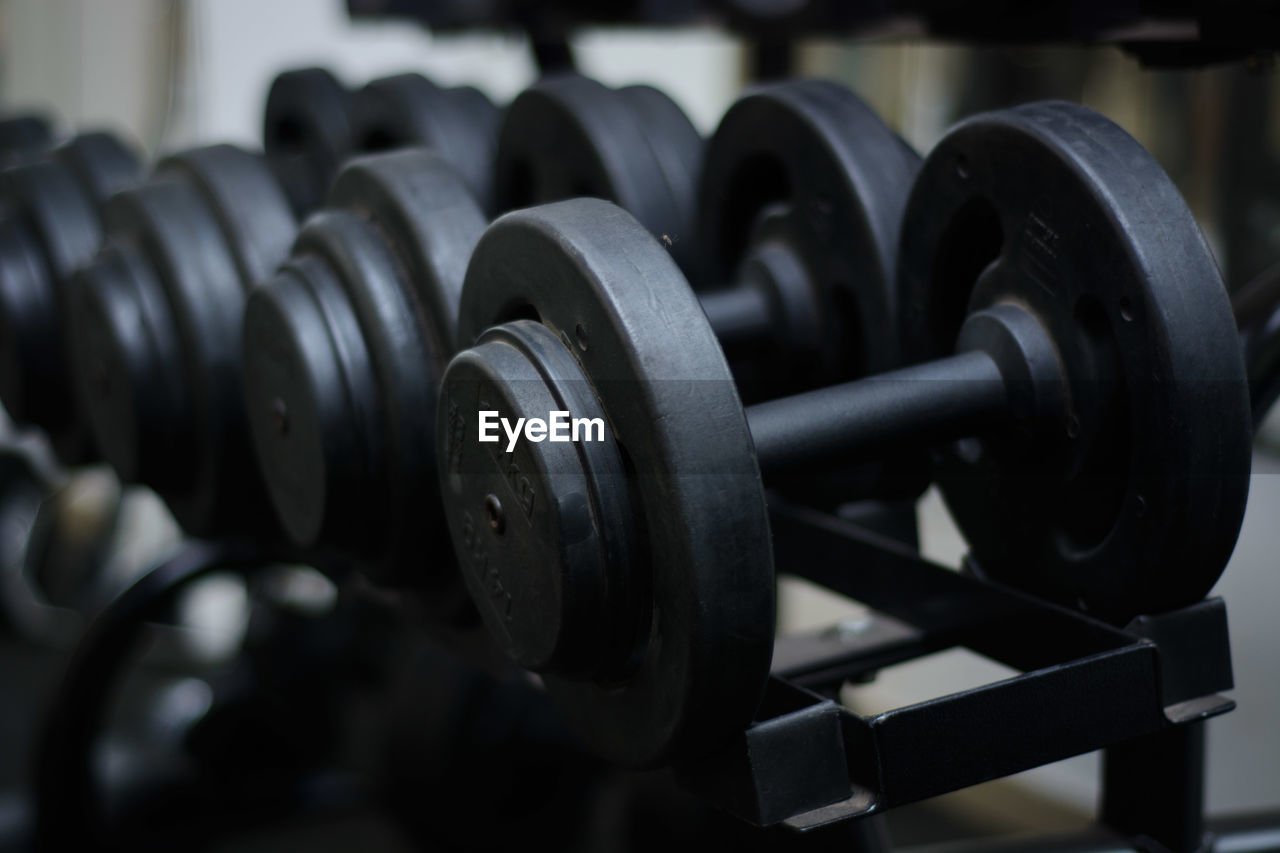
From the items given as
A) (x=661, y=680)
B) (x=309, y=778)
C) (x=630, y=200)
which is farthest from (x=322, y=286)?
(x=309, y=778)

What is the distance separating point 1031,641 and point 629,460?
18 cm

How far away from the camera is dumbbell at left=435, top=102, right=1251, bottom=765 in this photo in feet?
1.16

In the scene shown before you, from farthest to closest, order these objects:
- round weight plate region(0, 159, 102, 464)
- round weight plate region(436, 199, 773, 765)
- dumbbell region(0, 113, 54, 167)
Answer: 1. dumbbell region(0, 113, 54, 167)
2. round weight plate region(0, 159, 102, 464)
3. round weight plate region(436, 199, 773, 765)

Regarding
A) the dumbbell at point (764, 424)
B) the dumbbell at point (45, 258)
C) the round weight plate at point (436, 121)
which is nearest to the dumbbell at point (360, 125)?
the round weight plate at point (436, 121)

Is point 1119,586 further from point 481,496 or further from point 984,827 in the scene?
point 984,827

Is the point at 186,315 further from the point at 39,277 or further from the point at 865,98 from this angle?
the point at 865,98

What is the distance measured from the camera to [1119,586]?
43 centimetres

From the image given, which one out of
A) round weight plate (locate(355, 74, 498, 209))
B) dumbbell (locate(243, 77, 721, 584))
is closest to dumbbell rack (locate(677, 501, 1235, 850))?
dumbbell (locate(243, 77, 721, 584))

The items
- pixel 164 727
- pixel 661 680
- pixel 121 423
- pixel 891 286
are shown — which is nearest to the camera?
pixel 661 680

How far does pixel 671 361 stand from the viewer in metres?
0.35

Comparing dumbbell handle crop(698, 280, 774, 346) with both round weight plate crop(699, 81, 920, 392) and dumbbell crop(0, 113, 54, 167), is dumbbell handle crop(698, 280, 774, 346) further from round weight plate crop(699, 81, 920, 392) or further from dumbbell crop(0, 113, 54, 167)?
dumbbell crop(0, 113, 54, 167)

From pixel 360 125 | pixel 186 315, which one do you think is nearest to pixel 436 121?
pixel 360 125

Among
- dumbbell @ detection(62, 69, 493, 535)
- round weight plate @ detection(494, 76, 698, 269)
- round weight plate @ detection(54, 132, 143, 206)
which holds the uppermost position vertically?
round weight plate @ detection(494, 76, 698, 269)

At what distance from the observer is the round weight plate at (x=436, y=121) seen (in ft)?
2.15
